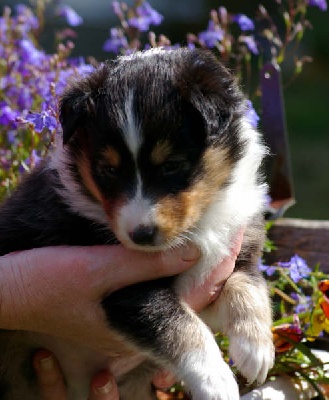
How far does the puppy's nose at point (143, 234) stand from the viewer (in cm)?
268

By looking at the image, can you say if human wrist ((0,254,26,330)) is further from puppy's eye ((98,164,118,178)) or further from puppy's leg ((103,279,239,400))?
puppy's eye ((98,164,118,178))

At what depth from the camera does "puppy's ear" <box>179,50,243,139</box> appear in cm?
280

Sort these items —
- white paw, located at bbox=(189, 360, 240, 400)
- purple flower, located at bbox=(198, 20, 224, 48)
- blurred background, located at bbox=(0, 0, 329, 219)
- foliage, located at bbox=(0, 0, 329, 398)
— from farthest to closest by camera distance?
1. blurred background, located at bbox=(0, 0, 329, 219)
2. purple flower, located at bbox=(198, 20, 224, 48)
3. foliage, located at bbox=(0, 0, 329, 398)
4. white paw, located at bbox=(189, 360, 240, 400)

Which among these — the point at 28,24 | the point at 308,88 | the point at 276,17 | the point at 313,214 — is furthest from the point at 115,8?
the point at 276,17

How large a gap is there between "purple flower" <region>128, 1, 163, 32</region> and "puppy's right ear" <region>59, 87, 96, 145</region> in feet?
5.56

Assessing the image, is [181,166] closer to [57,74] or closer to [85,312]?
[85,312]

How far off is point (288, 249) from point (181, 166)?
→ 5.20 feet

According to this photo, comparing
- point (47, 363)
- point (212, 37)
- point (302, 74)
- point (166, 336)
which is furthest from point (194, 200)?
point (302, 74)

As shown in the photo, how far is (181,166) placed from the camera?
281cm

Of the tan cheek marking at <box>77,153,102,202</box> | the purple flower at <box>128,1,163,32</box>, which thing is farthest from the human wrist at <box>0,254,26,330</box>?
the purple flower at <box>128,1,163,32</box>

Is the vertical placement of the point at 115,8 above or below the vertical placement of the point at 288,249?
above

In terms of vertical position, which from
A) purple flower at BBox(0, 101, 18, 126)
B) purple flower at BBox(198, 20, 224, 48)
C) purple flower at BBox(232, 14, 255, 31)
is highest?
purple flower at BBox(232, 14, 255, 31)

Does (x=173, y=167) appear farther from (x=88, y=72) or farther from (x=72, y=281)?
(x=88, y=72)

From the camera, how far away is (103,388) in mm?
3193
